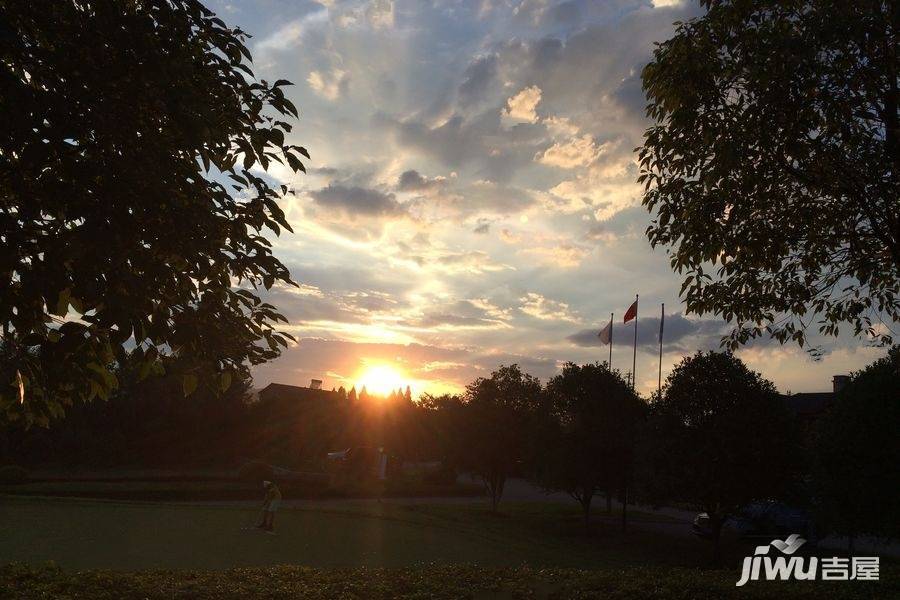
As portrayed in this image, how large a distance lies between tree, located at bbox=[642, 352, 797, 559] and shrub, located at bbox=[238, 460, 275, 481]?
29.6 meters

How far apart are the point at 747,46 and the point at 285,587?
1102 cm

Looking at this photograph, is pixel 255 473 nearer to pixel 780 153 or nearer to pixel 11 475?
pixel 11 475

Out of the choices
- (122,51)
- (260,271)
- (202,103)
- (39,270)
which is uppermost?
(122,51)

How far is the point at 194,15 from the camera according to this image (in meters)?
8.11

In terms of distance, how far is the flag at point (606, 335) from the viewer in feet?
162

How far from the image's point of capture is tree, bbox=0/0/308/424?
5902 millimetres

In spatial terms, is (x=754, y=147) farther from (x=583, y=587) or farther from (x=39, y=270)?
(x=39, y=270)

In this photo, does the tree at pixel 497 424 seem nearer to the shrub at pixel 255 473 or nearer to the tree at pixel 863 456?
the shrub at pixel 255 473

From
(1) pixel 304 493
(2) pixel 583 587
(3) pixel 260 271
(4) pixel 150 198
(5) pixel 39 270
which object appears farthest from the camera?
(1) pixel 304 493

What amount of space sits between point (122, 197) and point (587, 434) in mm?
32899

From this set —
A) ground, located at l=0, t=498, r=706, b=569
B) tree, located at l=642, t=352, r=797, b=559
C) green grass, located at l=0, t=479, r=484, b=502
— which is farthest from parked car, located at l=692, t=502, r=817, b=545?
green grass, located at l=0, t=479, r=484, b=502

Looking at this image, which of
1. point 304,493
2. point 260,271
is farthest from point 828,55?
point 304,493

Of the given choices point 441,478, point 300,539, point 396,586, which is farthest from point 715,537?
point 441,478

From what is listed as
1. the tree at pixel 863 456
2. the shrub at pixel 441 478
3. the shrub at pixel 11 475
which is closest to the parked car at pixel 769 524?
the tree at pixel 863 456
